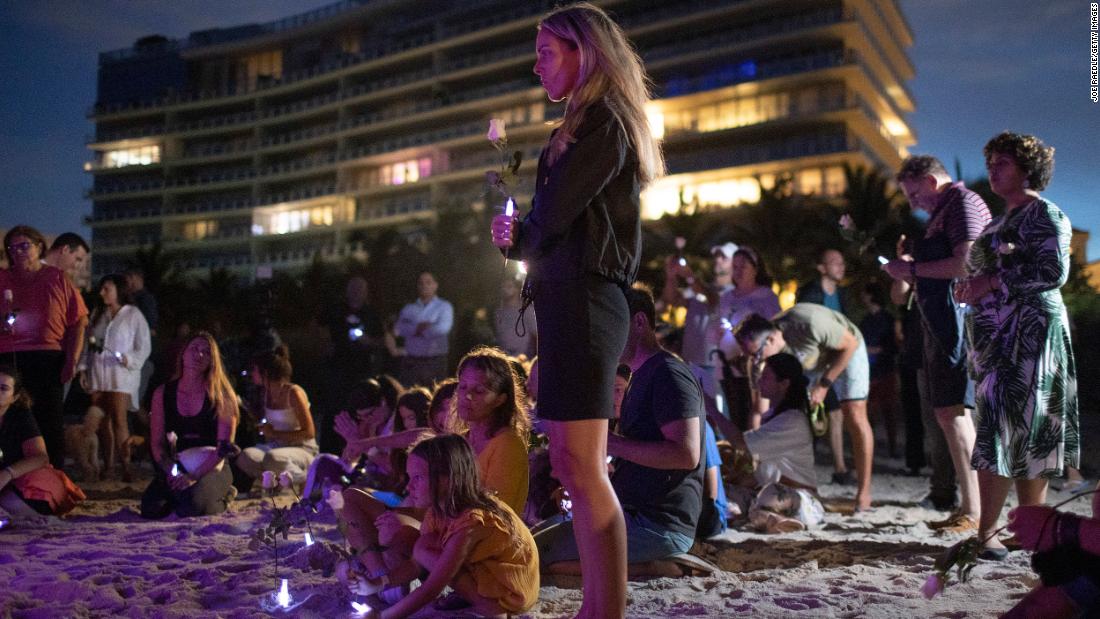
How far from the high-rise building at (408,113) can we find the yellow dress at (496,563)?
3128cm

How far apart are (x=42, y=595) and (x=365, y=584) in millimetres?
1485

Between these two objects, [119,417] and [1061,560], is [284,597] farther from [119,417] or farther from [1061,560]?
[119,417]

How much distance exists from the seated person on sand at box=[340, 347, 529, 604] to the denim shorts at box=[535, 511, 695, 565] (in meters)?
0.21

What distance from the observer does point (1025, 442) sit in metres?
3.97

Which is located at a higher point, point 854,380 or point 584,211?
point 584,211

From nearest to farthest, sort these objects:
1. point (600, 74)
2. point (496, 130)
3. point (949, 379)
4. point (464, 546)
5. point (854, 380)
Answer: point (600, 74)
point (496, 130)
point (464, 546)
point (949, 379)
point (854, 380)

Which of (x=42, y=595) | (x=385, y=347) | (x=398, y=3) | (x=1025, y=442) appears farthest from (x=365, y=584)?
(x=398, y=3)

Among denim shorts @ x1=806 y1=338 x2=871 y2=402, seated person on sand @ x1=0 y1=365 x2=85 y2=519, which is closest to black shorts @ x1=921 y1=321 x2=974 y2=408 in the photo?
denim shorts @ x1=806 y1=338 x2=871 y2=402

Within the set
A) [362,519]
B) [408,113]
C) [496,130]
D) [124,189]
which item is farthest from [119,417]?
[124,189]

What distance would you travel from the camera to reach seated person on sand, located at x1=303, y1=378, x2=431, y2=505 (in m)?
5.51

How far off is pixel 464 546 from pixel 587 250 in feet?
4.04

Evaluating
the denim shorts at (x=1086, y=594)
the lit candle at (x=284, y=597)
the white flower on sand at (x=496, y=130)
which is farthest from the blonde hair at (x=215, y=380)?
the denim shorts at (x=1086, y=594)

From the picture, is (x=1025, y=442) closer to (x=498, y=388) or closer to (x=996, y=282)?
(x=996, y=282)

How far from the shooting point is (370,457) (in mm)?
5824
